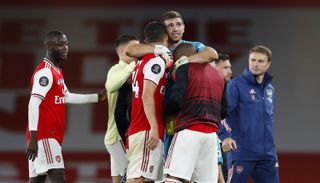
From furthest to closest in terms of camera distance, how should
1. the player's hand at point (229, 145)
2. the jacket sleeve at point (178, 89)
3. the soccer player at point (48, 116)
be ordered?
1. the player's hand at point (229, 145)
2. the soccer player at point (48, 116)
3. the jacket sleeve at point (178, 89)

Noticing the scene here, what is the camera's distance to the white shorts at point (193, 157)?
19.0 ft

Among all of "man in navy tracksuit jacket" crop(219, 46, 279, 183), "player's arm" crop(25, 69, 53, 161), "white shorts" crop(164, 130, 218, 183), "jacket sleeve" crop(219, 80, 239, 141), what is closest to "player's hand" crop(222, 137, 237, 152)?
"man in navy tracksuit jacket" crop(219, 46, 279, 183)

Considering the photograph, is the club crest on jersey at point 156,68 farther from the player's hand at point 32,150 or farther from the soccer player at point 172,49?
the player's hand at point 32,150

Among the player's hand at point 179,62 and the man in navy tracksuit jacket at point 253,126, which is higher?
the player's hand at point 179,62

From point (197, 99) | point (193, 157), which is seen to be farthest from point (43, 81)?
point (193, 157)

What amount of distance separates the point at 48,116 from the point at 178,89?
1245mm

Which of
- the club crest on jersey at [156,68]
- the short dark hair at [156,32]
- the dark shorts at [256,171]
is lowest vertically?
the dark shorts at [256,171]

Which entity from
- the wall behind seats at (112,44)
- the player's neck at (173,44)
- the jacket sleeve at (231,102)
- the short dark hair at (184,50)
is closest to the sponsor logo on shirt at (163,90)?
the short dark hair at (184,50)

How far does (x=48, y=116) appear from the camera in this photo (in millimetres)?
6438

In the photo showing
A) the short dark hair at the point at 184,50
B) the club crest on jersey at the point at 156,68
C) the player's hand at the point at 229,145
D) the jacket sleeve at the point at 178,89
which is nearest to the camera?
the jacket sleeve at the point at 178,89

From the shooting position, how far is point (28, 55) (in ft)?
36.8

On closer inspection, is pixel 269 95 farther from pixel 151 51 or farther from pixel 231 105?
pixel 151 51

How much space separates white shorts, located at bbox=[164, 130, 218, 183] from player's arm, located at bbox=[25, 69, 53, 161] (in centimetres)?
109

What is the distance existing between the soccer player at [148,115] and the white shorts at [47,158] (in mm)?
694
